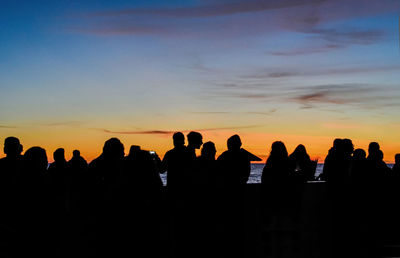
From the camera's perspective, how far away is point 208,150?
29.0ft

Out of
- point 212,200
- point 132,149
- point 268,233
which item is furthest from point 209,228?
point 132,149

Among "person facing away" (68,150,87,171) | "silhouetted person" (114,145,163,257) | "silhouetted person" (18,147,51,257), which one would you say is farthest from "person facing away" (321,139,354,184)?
"person facing away" (68,150,87,171)

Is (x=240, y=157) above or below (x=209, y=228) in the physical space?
above

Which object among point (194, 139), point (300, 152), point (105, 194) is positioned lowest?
point (105, 194)

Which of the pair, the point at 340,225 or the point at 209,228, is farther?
the point at 340,225

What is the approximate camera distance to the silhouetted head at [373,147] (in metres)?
9.07

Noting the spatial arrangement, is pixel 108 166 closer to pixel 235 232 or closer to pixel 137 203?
pixel 137 203

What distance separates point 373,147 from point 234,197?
259cm

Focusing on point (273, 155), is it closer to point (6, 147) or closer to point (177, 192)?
point (177, 192)

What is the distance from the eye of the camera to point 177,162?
25.6 feet

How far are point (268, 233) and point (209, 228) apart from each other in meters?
0.91

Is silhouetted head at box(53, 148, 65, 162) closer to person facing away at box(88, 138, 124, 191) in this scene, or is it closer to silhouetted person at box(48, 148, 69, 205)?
silhouetted person at box(48, 148, 69, 205)

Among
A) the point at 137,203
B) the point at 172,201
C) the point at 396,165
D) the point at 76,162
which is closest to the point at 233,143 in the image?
the point at 172,201

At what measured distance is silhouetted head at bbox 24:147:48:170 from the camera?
266 inches
